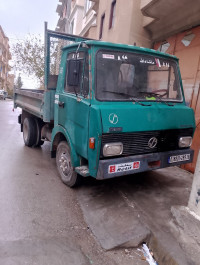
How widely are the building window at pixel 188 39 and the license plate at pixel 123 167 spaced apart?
3.99 m

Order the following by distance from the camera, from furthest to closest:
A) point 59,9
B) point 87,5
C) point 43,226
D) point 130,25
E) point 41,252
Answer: point 59,9 < point 87,5 < point 130,25 < point 43,226 < point 41,252

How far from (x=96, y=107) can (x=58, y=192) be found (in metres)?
1.82

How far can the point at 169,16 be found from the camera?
5746mm

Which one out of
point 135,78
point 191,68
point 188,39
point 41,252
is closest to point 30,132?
point 135,78

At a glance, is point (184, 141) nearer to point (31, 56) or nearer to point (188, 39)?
point (188, 39)

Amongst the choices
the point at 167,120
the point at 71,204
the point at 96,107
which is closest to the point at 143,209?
the point at 71,204

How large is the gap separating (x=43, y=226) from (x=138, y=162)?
1.54 meters

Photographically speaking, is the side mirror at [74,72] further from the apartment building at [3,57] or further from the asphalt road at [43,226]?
the apartment building at [3,57]

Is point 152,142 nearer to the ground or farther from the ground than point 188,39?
nearer to the ground

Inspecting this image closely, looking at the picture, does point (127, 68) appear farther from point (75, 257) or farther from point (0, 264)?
point (0, 264)

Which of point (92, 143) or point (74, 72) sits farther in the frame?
point (74, 72)

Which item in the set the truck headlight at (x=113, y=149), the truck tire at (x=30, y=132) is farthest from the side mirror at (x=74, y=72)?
the truck tire at (x=30, y=132)

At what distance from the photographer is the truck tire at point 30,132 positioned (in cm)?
604

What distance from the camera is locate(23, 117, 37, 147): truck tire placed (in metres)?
6.04
